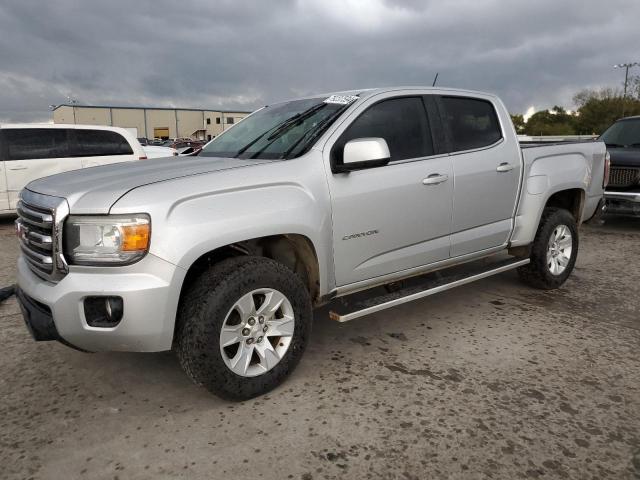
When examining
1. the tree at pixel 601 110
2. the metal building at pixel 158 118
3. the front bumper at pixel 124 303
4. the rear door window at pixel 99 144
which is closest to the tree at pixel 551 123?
the tree at pixel 601 110

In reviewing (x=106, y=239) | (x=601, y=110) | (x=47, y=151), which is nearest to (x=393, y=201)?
(x=106, y=239)

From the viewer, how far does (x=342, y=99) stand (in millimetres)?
3453

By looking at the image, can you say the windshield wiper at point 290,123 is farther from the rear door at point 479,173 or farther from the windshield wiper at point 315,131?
the rear door at point 479,173

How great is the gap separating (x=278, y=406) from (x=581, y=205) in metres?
3.73

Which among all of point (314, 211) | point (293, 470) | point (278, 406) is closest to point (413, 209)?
point (314, 211)

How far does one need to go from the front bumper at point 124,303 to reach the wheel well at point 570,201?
151 inches

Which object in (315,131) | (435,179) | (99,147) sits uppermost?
(99,147)

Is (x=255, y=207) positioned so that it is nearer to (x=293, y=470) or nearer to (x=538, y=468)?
(x=293, y=470)

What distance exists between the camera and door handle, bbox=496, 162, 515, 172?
4020 mm

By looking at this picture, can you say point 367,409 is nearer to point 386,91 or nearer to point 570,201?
point 386,91

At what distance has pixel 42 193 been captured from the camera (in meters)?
2.71

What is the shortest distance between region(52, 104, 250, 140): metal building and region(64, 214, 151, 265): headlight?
78.0 m

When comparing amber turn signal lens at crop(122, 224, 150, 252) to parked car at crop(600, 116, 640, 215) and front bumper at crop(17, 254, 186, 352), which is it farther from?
parked car at crop(600, 116, 640, 215)

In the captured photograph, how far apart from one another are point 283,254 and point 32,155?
23.5 feet
